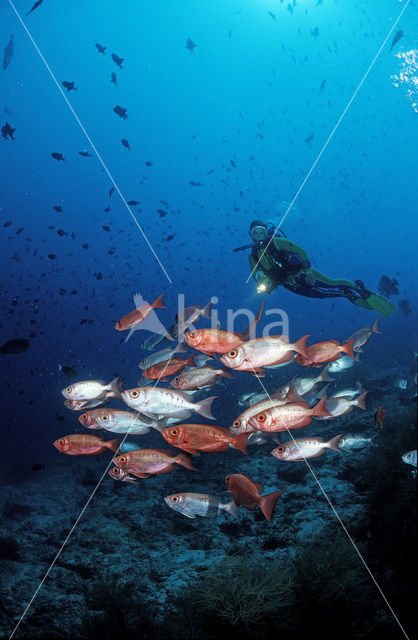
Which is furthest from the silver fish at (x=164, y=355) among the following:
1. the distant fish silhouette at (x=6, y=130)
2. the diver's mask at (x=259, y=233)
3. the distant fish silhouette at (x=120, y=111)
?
the distant fish silhouette at (x=120, y=111)

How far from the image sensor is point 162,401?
132 inches

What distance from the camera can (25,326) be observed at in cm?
6319

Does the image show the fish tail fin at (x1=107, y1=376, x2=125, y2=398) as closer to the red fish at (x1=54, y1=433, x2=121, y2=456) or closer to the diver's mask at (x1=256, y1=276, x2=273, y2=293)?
the red fish at (x1=54, y1=433, x2=121, y2=456)

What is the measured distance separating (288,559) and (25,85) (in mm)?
45045

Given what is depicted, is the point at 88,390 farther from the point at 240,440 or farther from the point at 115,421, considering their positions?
the point at 240,440

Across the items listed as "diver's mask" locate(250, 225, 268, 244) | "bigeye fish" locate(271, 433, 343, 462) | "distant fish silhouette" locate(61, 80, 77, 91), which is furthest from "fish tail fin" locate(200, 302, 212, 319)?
"distant fish silhouette" locate(61, 80, 77, 91)

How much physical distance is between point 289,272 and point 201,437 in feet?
22.2

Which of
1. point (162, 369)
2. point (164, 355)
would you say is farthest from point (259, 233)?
point (162, 369)

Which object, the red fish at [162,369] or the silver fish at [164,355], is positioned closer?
the red fish at [162,369]

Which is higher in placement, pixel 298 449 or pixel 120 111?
pixel 120 111

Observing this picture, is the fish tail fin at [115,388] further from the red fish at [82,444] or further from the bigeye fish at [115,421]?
the red fish at [82,444]

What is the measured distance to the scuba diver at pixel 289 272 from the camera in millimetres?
8438

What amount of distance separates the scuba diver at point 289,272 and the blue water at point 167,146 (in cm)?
305

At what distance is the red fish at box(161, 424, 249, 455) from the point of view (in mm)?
2848
